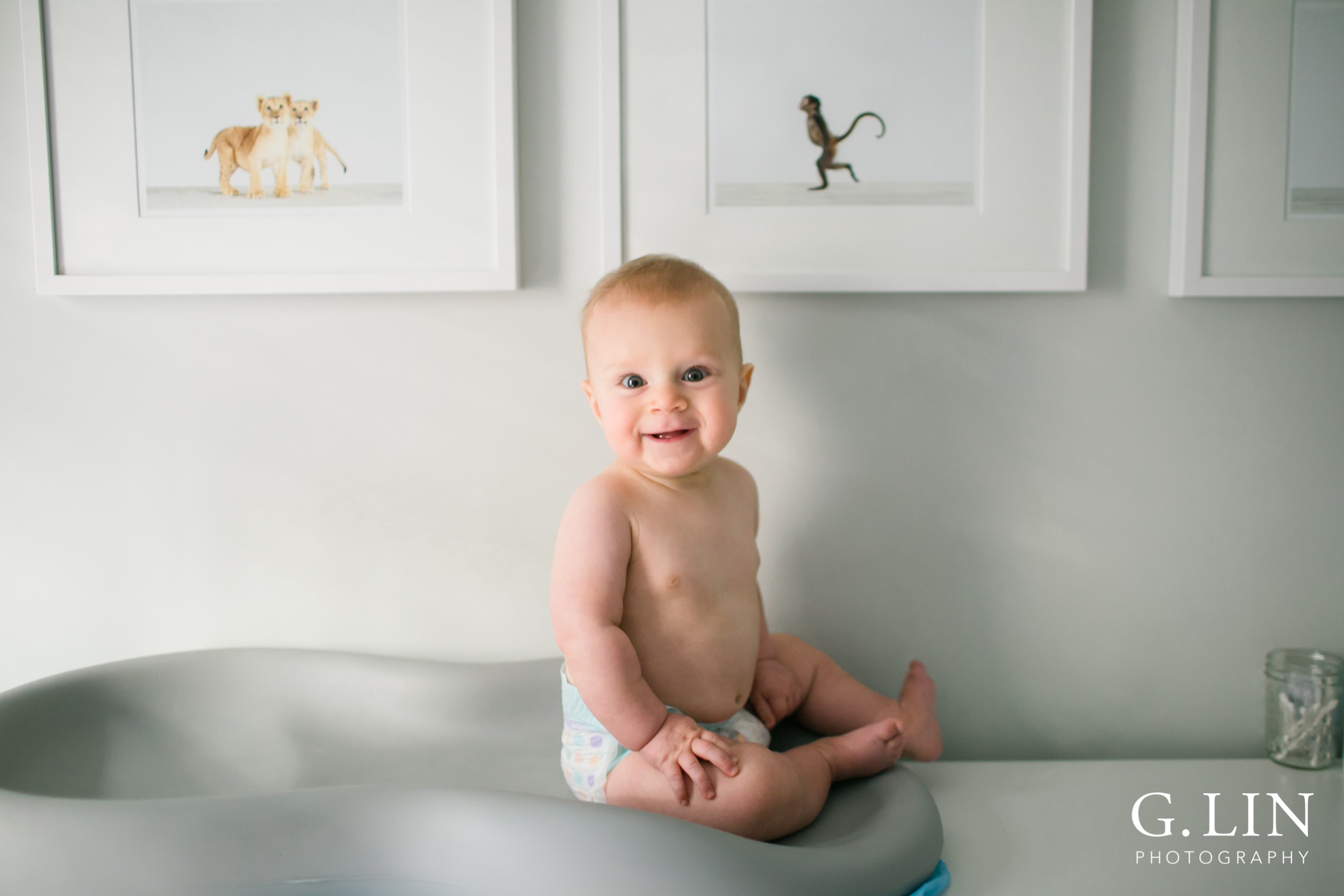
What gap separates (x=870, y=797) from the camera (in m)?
0.90

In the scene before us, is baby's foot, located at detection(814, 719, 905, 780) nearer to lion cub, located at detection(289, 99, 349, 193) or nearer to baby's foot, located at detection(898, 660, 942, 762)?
baby's foot, located at detection(898, 660, 942, 762)

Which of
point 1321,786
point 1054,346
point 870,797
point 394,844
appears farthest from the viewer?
point 1054,346

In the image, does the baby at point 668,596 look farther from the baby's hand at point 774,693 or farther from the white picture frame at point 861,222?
the white picture frame at point 861,222

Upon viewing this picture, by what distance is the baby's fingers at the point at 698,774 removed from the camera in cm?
79

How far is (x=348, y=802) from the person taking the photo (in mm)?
695

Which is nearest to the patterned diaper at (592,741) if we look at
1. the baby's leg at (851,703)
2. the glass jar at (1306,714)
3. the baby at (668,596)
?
Result: the baby at (668,596)

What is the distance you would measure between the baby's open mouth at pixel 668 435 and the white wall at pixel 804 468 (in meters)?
0.27

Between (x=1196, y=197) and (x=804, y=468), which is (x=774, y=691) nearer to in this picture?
(x=804, y=468)

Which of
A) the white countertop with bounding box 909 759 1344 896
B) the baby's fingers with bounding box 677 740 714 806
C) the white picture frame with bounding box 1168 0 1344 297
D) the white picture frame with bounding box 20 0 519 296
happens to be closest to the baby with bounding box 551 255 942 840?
the baby's fingers with bounding box 677 740 714 806

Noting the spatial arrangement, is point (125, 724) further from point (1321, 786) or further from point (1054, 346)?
point (1321, 786)

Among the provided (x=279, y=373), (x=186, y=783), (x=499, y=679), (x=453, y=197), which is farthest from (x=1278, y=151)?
(x=186, y=783)

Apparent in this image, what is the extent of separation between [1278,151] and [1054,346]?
38cm

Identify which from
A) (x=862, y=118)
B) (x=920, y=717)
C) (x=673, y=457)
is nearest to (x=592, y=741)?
(x=673, y=457)

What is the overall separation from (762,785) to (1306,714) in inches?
31.2
